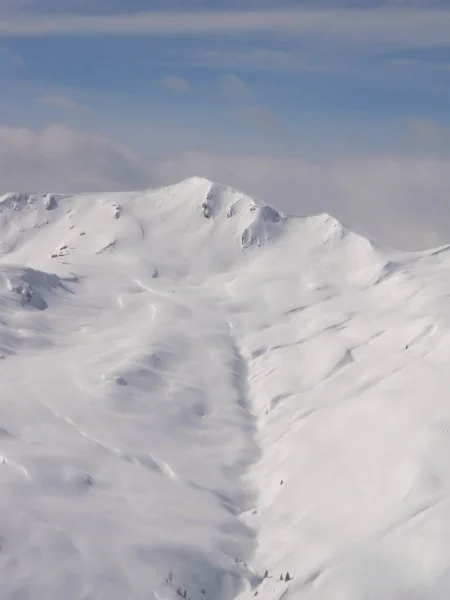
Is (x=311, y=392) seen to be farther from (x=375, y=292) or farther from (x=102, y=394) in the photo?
(x=375, y=292)

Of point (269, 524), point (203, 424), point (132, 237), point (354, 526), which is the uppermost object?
point (354, 526)

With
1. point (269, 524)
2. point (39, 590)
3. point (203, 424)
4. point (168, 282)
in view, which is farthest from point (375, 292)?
point (39, 590)

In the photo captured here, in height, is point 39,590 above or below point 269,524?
above

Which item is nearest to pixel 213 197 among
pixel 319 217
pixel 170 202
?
pixel 170 202

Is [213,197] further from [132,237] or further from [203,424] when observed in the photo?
[203,424]

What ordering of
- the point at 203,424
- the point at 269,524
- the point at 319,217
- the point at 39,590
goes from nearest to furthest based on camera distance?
the point at 39,590 → the point at 269,524 → the point at 203,424 → the point at 319,217

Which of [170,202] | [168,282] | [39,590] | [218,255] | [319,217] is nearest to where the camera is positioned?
[39,590]

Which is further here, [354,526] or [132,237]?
[132,237]
